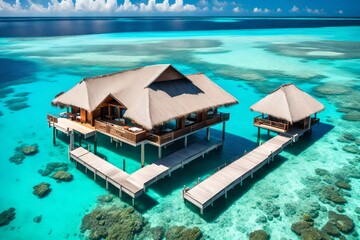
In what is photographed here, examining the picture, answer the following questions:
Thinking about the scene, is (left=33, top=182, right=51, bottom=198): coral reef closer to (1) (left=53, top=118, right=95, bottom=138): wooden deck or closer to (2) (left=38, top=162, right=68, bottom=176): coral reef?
(2) (left=38, top=162, right=68, bottom=176): coral reef

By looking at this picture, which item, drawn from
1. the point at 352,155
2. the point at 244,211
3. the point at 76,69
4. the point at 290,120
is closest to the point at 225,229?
the point at 244,211

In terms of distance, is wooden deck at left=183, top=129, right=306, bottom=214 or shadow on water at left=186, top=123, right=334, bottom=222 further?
Result: shadow on water at left=186, top=123, right=334, bottom=222

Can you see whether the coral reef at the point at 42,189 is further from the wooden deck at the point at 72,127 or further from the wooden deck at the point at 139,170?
the wooden deck at the point at 72,127

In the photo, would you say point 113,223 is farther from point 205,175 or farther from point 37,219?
point 205,175

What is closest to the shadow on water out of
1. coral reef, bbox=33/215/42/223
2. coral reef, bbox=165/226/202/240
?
coral reef, bbox=165/226/202/240

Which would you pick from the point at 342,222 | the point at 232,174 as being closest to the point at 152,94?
the point at 232,174

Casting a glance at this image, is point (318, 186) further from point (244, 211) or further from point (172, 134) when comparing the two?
point (172, 134)
